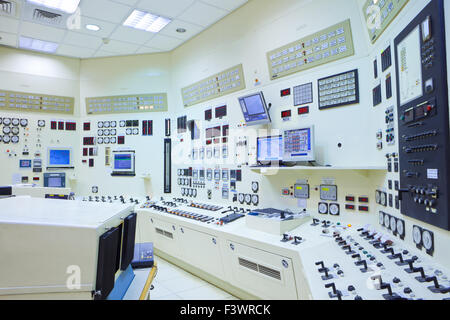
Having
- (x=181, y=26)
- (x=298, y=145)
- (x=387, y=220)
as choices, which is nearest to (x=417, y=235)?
(x=387, y=220)

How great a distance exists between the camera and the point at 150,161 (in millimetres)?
4895

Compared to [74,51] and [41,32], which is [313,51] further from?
[74,51]

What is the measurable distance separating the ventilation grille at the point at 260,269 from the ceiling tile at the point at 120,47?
3884 millimetres

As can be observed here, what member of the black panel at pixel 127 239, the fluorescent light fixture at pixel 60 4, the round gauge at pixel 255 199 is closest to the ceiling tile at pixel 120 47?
the fluorescent light fixture at pixel 60 4

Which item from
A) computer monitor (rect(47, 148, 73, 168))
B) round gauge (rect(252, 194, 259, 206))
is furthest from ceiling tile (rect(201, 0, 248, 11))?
computer monitor (rect(47, 148, 73, 168))

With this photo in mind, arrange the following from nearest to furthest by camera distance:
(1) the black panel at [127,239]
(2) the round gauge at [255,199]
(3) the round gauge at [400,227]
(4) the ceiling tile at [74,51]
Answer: (1) the black panel at [127,239], (3) the round gauge at [400,227], (2) the round gauge at [255,199], (4) the ceiling tile at [74,51]

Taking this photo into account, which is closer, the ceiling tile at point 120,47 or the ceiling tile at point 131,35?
the ceiling tile at point 131,35

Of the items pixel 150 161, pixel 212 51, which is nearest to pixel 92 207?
pixel 212 51

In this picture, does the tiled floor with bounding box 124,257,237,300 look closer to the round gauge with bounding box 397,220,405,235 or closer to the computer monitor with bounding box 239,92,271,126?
the round gauge with bounding box 397,220,405,235

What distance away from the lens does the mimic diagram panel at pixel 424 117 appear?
4.42 feet

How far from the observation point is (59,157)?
5.05m

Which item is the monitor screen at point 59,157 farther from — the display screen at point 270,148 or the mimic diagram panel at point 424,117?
the mimic diagram panel at point 424,117

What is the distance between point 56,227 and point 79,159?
4.74m
